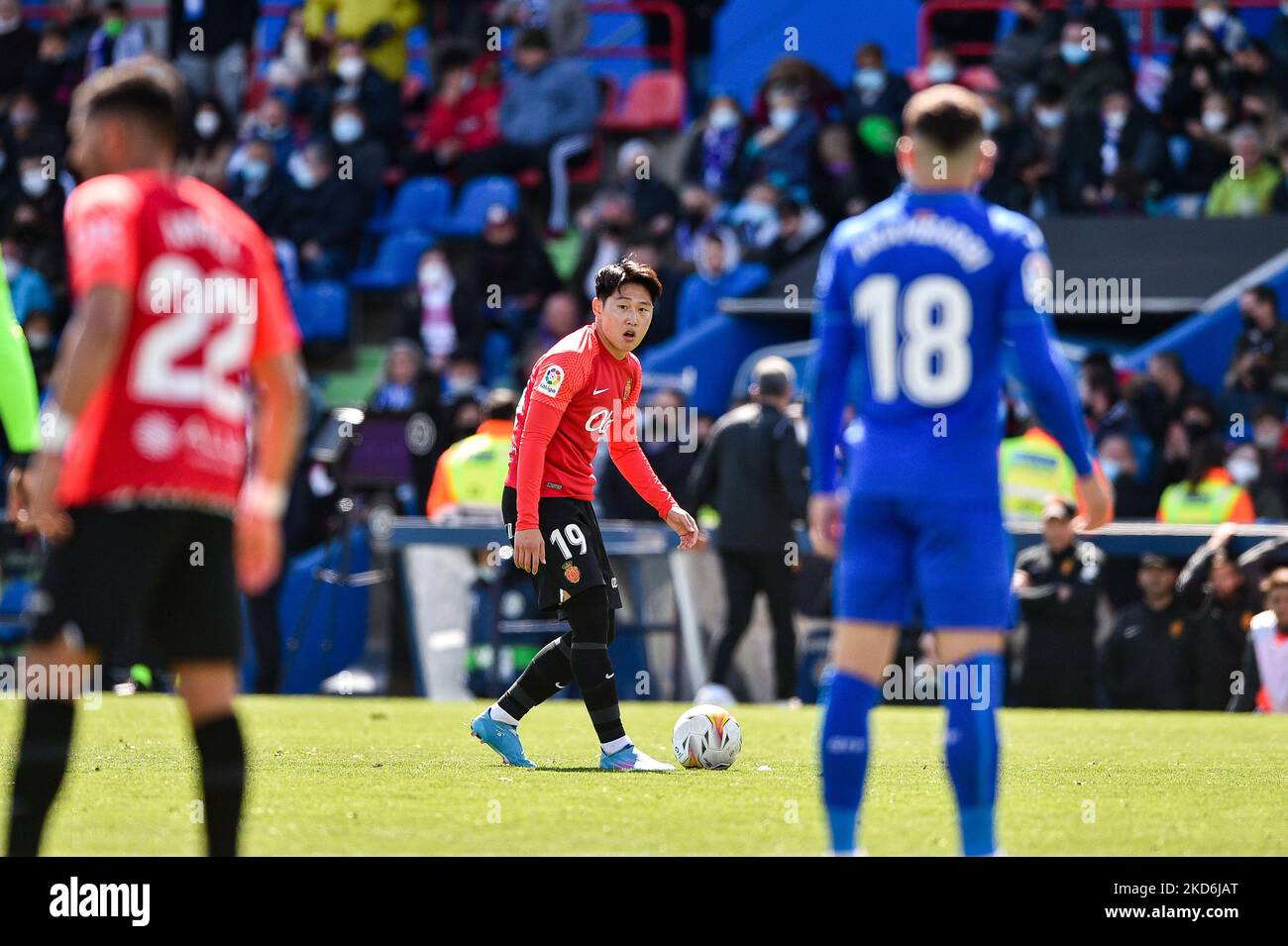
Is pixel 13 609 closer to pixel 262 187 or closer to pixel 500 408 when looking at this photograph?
pixel 500 408

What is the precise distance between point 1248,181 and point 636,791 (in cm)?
1242

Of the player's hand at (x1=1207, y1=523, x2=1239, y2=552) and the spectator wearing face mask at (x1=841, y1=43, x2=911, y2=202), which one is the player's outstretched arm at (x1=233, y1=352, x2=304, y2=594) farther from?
the spectator wearing face mask at (x1=841, y1=43, x2=911, y2=202)

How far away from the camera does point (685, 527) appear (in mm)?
8781

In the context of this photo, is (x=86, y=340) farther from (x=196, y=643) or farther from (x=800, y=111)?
(x=800, y=111)

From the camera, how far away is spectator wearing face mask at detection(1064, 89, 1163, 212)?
62.1 ft

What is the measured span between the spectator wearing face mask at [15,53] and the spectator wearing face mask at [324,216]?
4453 mm

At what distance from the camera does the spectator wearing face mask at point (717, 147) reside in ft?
66.7

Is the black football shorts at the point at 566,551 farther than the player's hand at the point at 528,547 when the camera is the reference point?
Yes

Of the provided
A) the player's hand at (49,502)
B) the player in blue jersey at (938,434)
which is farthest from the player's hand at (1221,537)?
the player's hand at (49,502)

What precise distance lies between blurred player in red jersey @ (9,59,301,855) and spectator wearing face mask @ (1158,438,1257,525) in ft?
35.5

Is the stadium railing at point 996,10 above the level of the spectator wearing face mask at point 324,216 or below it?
above

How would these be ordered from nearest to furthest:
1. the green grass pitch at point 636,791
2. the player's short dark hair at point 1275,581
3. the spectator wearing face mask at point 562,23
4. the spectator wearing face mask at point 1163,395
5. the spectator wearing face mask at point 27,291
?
the green grass pitch at point 636,791 < the player's short dark hair at point 1275,581 < the spectator wearing face mask at point 1163,395 < the spectator wearing face mask at point 27,291 < the spectator wearing face mask at point 562,23

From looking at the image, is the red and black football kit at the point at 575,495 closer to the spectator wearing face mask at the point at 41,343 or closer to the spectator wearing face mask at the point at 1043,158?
the spectator wearing face mask at the point at 1043,158

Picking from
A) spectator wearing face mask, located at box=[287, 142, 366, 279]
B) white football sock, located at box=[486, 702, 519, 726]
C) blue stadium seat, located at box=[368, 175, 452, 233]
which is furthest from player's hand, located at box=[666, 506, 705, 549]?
blue stadium seat, located at box=[368, 175, 452, 233]
